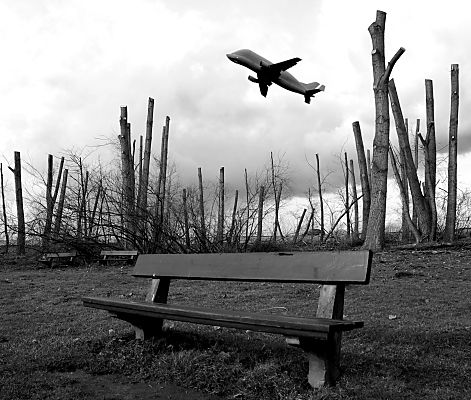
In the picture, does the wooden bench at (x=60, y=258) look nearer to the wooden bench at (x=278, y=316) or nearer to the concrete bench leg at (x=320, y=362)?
the wooden bench at (x=278, y=316)

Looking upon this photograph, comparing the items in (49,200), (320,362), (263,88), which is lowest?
(320,362)

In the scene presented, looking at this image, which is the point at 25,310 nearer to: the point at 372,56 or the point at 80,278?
the point at 80,278

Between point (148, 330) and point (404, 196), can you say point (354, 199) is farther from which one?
point (148, 330)

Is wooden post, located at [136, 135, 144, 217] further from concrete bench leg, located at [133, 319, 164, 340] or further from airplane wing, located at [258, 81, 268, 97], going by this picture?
airplane wing, located at [258, 81, 268, 97]

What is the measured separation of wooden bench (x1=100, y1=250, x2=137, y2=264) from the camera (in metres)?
13.7

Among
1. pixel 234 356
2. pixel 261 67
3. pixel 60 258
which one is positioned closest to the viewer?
pixel 261 67

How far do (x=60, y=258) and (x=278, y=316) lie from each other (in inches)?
510

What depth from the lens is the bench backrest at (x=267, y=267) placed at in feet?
11.0

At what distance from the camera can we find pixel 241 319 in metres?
3.19

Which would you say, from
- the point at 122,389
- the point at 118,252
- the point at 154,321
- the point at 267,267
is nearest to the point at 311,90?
the point at 267,267

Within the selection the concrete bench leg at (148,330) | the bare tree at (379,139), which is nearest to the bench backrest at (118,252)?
the bare tree at (379,139)

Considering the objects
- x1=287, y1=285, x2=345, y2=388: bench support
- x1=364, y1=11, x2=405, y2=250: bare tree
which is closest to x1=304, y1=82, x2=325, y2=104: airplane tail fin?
x1=287, y1=285, x2=345, y2=388: bench support

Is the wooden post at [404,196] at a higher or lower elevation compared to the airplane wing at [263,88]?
higher

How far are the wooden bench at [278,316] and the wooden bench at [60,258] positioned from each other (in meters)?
11.0
